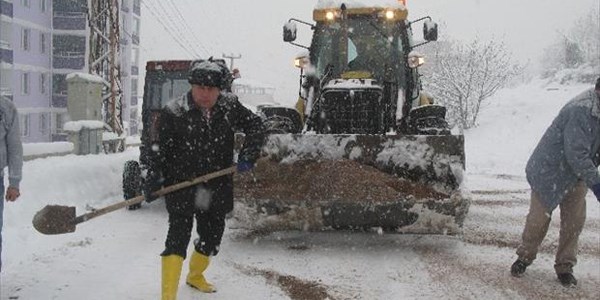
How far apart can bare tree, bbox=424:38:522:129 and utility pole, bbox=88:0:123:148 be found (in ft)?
46.4

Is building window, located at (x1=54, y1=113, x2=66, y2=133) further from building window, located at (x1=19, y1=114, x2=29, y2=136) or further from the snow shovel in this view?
the snow shovel

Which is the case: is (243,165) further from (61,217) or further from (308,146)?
(308,146)

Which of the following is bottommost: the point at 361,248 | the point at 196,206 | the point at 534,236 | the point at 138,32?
the point at 361,248

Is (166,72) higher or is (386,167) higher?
(166,72)

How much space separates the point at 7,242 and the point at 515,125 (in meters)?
19.6

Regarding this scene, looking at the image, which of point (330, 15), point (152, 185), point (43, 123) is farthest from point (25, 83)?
point (152, 185)

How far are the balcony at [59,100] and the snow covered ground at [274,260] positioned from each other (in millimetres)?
26582

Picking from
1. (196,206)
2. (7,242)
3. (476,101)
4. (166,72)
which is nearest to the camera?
(196,206)

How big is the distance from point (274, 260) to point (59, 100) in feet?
102

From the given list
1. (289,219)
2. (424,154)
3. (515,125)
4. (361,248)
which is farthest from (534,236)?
(515,125)

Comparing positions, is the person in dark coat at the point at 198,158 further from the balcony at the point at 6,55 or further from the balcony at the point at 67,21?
the balcony at the point at 67,21

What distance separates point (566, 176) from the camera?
14.5 feet

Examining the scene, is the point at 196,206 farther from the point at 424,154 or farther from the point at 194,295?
the point at 424,154

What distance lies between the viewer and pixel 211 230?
13.1 ft
